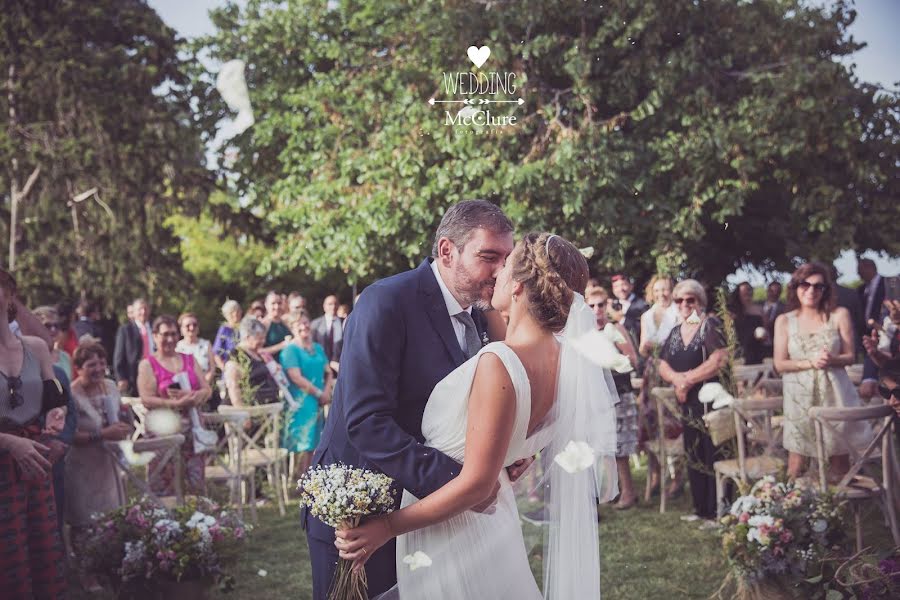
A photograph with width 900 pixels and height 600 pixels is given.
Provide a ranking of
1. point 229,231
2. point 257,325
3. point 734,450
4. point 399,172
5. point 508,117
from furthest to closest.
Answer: point 229,231 < point 399,172 < point 508,117 < point 257,325 < point 734,450

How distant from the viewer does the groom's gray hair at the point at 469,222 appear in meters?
2.69

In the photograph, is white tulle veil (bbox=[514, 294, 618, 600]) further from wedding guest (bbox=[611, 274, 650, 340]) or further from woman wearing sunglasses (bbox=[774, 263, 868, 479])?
wedding guest (bbox=[611, 274, 650, 340])

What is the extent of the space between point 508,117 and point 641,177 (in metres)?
1.92

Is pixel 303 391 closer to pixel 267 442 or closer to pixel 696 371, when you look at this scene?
pixel 267 442

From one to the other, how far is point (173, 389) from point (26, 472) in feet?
10.0

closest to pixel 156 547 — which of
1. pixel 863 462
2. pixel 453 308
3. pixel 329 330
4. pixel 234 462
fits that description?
pixel 453 308

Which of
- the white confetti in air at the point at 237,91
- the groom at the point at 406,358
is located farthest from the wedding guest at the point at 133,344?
the groom at the point at 406,358

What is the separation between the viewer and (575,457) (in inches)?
110

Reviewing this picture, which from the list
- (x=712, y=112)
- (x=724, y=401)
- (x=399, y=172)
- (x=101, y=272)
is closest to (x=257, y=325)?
(x=724, y=401)

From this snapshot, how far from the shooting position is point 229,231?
17.6 meters

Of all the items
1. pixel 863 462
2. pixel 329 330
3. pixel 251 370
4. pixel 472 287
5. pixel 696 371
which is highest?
pixel 472 287

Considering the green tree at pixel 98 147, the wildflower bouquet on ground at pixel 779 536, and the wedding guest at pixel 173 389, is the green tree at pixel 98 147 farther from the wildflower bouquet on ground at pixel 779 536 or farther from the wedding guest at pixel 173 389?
the wildflower bouquet on ground at pixel 779 536

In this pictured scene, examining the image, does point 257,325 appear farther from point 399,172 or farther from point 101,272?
point 101,272

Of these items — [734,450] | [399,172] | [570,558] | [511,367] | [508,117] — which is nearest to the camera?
[511,367]
